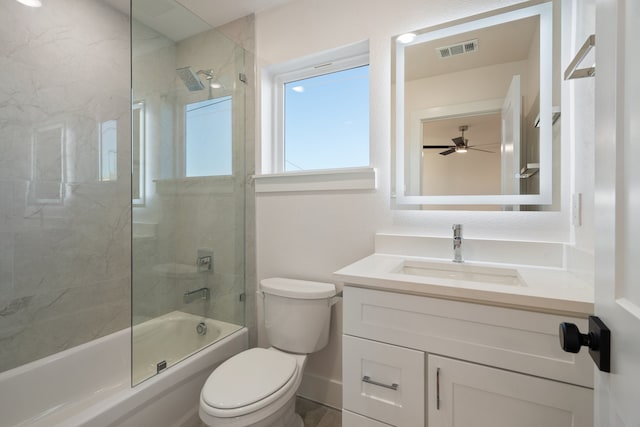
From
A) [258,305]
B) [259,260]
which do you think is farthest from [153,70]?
[258,305]

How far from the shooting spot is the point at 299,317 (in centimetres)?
150

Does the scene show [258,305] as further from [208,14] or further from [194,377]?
[208,14]

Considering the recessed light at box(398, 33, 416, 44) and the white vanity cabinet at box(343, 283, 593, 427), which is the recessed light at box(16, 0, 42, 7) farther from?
the white vanity cabinet at box(343, 283, 593, 427)

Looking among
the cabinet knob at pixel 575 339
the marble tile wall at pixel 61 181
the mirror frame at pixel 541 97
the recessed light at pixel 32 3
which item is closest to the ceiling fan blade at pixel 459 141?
the mirror frame at pixel 541 97

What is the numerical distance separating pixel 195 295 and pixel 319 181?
993mm

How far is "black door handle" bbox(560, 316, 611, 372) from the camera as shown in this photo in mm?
455

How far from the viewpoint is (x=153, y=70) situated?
1449 mm

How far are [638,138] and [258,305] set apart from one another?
195 centimetres

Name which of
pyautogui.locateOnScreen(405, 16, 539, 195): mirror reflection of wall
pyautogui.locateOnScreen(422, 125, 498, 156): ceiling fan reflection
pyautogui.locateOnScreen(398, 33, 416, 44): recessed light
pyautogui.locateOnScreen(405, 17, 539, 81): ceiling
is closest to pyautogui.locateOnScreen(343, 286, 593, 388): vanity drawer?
pyautogui.locateOnScreen(405, 16, 539, 195): mirror reflection of wall

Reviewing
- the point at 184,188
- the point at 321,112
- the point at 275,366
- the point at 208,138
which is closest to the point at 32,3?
the point at 208,138

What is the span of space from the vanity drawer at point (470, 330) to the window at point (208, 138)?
46.1 inches

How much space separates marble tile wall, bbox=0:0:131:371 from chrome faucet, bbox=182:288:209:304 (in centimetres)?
57

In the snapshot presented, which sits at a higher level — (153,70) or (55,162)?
(153,70)

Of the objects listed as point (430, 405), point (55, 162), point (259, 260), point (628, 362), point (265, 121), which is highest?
point (265, 121)
